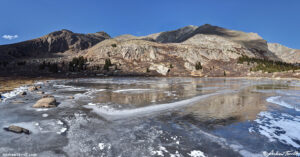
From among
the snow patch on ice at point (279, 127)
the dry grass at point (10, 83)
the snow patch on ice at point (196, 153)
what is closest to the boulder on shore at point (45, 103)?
the snow patch on ice at point (196, 153)

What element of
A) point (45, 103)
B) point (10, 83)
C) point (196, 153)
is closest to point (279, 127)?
point (196, 153)

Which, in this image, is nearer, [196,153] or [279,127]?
[196,153]

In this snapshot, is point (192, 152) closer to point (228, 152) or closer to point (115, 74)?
point (228, 152)

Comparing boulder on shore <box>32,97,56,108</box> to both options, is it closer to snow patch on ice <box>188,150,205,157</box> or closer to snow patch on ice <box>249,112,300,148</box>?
snow patch on ice <box>188,150,205,157</box>

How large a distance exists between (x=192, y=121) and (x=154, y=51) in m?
99.3

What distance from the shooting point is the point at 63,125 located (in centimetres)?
1021

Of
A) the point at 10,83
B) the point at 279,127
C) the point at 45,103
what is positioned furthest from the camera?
the point at 10,83

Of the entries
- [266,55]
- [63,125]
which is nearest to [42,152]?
[63,125]

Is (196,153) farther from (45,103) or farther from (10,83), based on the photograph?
(10,83)

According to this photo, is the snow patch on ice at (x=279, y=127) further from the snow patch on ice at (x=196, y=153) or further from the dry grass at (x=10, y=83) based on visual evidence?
the dry grass at (x=10, y=83)

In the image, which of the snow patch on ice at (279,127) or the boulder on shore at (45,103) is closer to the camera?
the snow patch on ice at (279,127)

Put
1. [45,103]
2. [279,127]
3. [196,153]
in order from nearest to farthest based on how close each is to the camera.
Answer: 1. [196,153]
2. [279,127]
3. [45,103]

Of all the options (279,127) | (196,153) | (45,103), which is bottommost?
(279,127)

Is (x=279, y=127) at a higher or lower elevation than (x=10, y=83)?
lower
